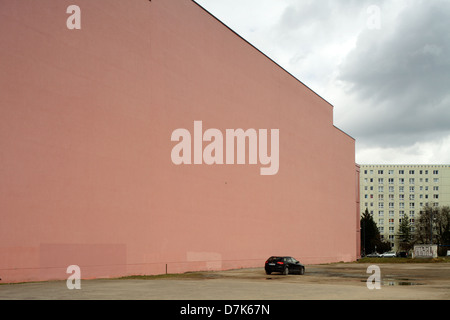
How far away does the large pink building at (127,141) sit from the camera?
2223 centimetres

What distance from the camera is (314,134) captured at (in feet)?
174

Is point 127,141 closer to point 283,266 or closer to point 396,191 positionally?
point 283,266

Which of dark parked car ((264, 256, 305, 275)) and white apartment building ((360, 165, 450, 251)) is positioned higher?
white apartment building ((360, 165, 450, 251))

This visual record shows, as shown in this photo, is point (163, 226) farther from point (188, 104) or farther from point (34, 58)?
point (34, 58)

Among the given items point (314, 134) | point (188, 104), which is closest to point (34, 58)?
point (188, 104)

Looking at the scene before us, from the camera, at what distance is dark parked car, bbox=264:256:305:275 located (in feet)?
102

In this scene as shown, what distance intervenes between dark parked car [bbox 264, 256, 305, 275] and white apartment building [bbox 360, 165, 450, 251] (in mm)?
115921

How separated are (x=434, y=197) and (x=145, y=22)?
129274 mm

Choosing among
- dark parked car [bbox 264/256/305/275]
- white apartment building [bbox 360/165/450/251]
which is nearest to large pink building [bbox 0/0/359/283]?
dark parked car [bbox 264/256/305/275]

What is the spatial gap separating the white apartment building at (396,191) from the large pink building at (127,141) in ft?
346

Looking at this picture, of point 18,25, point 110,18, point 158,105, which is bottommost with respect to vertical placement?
point 158,105

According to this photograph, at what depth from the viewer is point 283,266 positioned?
1225 inches

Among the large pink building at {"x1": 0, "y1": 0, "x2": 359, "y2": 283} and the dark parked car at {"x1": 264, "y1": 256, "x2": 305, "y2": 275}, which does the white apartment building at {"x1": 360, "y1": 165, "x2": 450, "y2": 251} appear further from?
the dark parked car at {"x1": 264, "y1": 256, "x2": 305, "y2": 275}

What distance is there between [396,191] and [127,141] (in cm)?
12800
